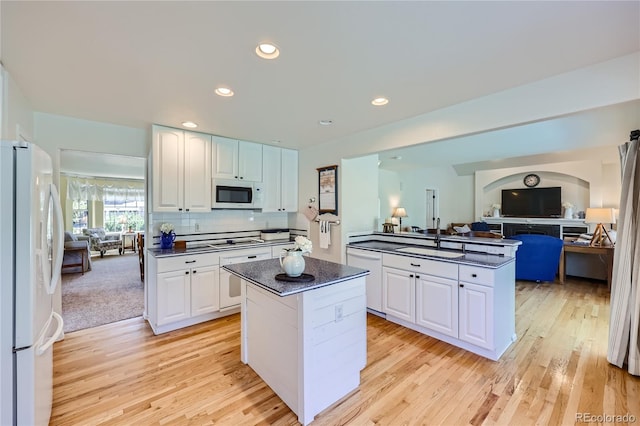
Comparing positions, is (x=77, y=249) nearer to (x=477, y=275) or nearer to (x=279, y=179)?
(x=279, y=179)

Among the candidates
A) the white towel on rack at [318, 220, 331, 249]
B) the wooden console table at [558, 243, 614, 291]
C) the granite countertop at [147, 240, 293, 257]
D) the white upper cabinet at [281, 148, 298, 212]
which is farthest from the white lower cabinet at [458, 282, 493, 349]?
the wooden console table at [558, 243, 614, 291]

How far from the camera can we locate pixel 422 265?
2891mm

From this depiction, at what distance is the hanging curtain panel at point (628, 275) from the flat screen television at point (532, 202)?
5336 millimetres

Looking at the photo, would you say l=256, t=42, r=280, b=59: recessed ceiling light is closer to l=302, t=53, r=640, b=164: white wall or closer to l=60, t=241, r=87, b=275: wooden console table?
l=302, t=53, r=640, b=164: white wall

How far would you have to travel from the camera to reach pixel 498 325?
247 cm

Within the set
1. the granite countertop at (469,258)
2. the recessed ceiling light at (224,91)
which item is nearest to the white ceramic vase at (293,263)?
the recessed ceiling light at (224,91)

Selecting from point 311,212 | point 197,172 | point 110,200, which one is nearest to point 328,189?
point 311,212

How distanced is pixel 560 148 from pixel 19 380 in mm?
7649

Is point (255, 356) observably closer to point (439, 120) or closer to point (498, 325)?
point (498, 325)

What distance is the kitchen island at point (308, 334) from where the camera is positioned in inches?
68.8

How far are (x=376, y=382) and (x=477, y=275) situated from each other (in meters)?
1.30

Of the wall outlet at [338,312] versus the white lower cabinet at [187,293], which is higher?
the wall outlet at [338,312]

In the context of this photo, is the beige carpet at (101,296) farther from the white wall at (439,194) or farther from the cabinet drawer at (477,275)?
the white wall at (439,194)

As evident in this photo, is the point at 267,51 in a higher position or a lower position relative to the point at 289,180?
higher
